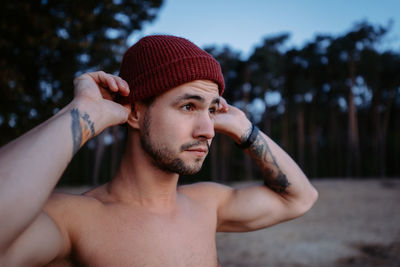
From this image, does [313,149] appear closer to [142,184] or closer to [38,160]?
[142,184]

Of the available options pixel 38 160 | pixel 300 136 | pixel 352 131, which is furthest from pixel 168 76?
pixel 300 136

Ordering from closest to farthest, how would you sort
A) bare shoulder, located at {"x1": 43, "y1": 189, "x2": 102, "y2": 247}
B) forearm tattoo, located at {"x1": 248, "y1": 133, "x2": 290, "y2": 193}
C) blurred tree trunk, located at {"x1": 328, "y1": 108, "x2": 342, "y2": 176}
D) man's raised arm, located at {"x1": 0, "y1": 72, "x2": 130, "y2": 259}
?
1. man's raised arm, located at {"x1": 0, "y1": 72, "x2": 130, "y2": 259}
2. bare shoulder, located at {"x1": 43, "y1": 189, "x2": 102, "y2": 247}
3. forearm tattoo, located at {"x1": 248, "y1": 133, "x2": 290, "y2": 193}
4. blurred tree trunk, located at {"x1": 328, "y1": 108, "x2": 342, "y2": 176}

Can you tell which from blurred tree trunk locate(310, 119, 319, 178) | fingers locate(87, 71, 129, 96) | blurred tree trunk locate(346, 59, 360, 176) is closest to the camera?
fingers locate(87, 71, 129, 96)

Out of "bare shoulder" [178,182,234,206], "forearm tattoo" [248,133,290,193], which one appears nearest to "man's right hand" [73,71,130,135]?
"bare shoulder" [178,182,234,206]

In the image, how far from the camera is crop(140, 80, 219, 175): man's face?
187 centimetres

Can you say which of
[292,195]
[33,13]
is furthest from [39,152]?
[33,13]

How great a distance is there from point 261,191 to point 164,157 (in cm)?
95

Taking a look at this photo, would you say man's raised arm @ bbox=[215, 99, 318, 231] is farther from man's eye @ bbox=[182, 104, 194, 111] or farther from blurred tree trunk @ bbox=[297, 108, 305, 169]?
blurred tree trunk @ bbox=[297, 108, 305, 169]

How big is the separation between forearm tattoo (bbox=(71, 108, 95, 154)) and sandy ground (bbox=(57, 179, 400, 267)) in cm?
686

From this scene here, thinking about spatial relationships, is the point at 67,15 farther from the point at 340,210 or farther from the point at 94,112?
the point at 340,210

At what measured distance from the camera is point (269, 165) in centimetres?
241

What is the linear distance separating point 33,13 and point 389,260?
32.4 feet

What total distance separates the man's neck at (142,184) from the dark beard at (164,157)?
7 centimetres

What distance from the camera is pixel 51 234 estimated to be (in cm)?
142
